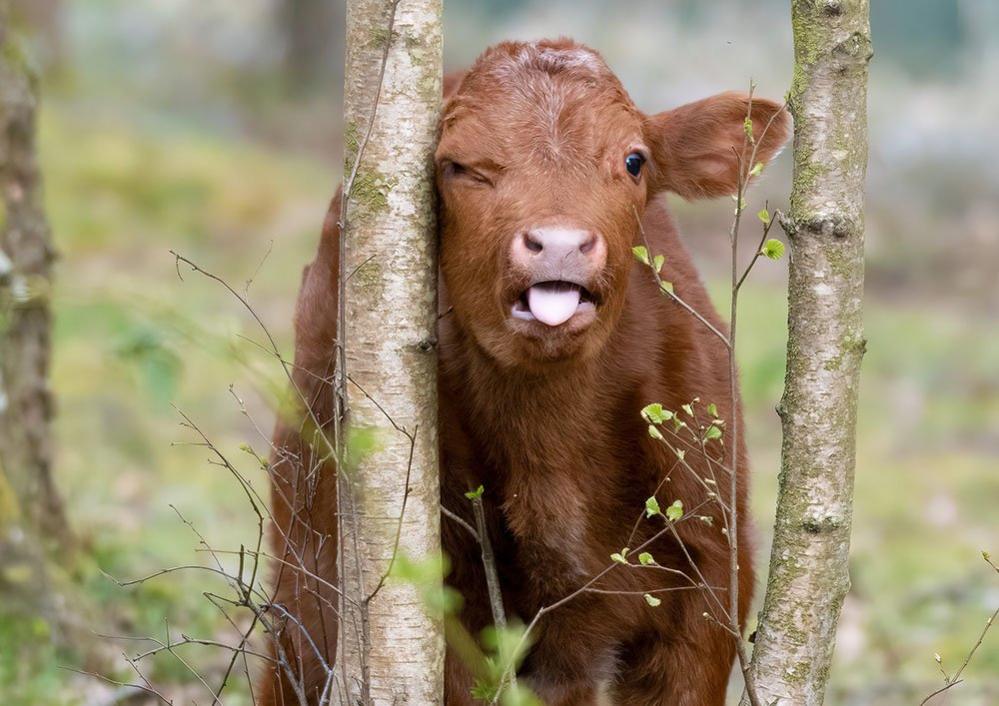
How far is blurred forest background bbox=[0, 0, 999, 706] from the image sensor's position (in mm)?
6805

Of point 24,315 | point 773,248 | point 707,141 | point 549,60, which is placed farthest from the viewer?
point 24,315

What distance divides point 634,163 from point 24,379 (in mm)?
3459

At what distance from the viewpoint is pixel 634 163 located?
427 cm

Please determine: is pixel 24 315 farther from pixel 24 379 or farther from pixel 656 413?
pixel 656 413

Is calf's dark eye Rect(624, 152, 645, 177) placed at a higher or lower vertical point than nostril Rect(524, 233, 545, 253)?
higher

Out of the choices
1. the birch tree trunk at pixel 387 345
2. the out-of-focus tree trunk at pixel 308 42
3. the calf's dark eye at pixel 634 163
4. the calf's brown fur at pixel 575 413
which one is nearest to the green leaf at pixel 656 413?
the calf's brown fur at pixel 575 413

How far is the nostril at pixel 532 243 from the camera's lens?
12.1 feet

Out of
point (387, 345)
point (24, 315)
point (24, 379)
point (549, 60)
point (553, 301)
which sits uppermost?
point (549, 60)

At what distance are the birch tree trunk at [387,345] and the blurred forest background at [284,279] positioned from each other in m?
0.36

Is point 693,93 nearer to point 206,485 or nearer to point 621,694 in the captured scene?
point 206,485

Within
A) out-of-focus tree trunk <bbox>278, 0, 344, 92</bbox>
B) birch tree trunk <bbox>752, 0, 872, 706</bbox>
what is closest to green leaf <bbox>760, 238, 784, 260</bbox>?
birch tree trunk <bbox>752, 0, 872, 706</bbox>

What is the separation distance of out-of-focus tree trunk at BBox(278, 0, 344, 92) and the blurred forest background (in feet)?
0.16

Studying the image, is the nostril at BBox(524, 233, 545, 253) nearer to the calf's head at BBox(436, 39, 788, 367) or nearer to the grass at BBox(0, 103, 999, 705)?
the calf's head at BBox(436, 39, 788, 367)

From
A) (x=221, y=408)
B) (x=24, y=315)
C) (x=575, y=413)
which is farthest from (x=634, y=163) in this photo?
(x=221, y=408)
